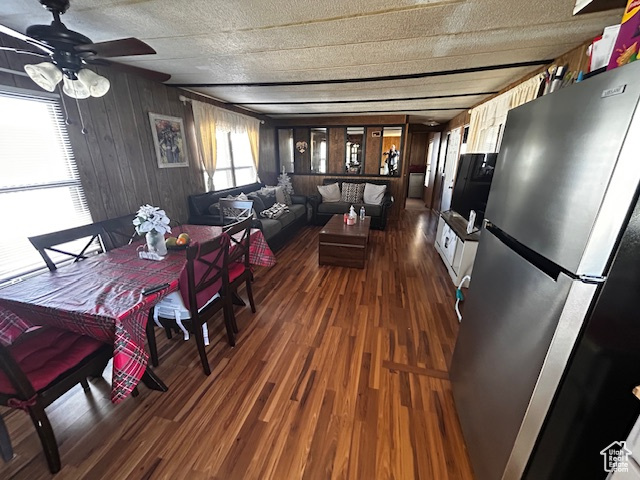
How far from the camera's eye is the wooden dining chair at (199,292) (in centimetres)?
152

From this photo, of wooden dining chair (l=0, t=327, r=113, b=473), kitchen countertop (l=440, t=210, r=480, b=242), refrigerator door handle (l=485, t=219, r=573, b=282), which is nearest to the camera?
refrigerator door handle (l=485, t=219, r=573, b=282)

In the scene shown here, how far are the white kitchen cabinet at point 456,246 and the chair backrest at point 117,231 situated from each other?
3367 mm

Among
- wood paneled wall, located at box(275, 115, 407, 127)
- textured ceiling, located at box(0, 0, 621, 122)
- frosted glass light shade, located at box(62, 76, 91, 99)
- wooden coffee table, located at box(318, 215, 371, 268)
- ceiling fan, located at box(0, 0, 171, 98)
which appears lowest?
wooden coffee table, located at box(318, 215, 371, 268)

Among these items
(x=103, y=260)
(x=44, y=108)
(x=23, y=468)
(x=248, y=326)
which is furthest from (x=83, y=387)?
(x=44, y=108)

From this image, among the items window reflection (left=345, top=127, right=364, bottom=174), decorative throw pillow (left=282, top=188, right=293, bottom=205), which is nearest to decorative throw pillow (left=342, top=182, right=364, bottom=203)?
window reflection (left=345, top=127, right=364, bottom=174)

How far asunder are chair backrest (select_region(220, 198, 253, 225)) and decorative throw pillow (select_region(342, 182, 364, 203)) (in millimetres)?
2723

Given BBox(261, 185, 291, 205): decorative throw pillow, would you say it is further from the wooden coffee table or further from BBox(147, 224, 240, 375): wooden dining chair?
BBox(147, 224, 240, 375): wooden dining chair

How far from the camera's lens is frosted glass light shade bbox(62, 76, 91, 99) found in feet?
4.50

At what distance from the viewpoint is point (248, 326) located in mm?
2283

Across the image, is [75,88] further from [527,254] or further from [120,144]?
[527,254]

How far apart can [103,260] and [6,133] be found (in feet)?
3.75

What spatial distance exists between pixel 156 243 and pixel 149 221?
176 millimetres

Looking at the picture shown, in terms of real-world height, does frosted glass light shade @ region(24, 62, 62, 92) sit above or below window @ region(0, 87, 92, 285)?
above

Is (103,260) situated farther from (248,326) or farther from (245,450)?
(245,450)
